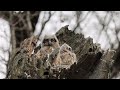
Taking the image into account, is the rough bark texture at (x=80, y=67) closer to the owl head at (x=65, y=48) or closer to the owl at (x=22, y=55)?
the owl at (x=22, y=55)

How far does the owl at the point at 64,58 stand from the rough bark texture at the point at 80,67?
55mm

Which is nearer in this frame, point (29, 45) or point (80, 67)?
point (80, 67)

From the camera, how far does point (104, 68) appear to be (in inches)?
152

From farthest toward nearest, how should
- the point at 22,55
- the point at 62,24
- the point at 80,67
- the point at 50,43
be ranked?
the point at 62,24, the point at 50,43, the point at 22,55, the point at 80,67

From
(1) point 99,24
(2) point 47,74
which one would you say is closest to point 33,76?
(2) point 47,74

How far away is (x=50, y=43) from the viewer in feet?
13.6

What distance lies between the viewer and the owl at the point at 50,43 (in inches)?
162

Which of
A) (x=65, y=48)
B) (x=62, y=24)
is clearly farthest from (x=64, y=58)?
Answer: (x=62, y=24)

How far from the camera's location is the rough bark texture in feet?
12.3

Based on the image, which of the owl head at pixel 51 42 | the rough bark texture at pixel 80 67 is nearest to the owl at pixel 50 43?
the owl head at pixel 51 42

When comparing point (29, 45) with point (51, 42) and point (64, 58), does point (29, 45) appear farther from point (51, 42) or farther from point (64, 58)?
point (64, 58)

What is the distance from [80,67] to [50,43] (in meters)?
0.49
